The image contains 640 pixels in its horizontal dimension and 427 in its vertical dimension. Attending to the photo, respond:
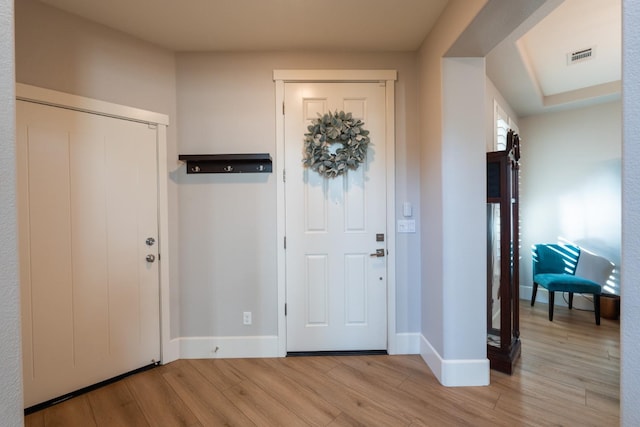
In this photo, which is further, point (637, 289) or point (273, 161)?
point (273, 161)

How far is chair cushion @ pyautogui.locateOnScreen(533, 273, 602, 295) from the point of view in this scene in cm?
285

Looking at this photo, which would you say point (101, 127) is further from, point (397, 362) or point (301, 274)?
point (397, 362)

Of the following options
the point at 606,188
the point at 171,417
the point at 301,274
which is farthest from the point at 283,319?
the point at 606,188

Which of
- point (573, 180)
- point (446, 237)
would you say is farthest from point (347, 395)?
point (573, 180)

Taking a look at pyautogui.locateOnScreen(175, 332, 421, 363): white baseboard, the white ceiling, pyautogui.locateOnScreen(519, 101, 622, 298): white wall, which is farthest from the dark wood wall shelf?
pyautogui.locateOnScreen(519, 101, 622, 298): white wall

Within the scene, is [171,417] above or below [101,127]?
below

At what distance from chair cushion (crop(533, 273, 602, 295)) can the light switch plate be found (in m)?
2.07

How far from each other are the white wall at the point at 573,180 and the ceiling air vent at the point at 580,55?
44.2 inches

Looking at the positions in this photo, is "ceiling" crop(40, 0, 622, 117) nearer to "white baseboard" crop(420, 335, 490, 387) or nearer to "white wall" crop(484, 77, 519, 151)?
"white wall" crop(484, 77, 519, 151)

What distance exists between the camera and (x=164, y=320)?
216 cm

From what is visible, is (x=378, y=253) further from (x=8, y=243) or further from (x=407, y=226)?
(x=8, y=243)

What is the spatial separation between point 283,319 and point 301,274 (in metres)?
0.41

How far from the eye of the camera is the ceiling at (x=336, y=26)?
175 centimetres

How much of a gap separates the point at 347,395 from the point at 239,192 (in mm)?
1739
